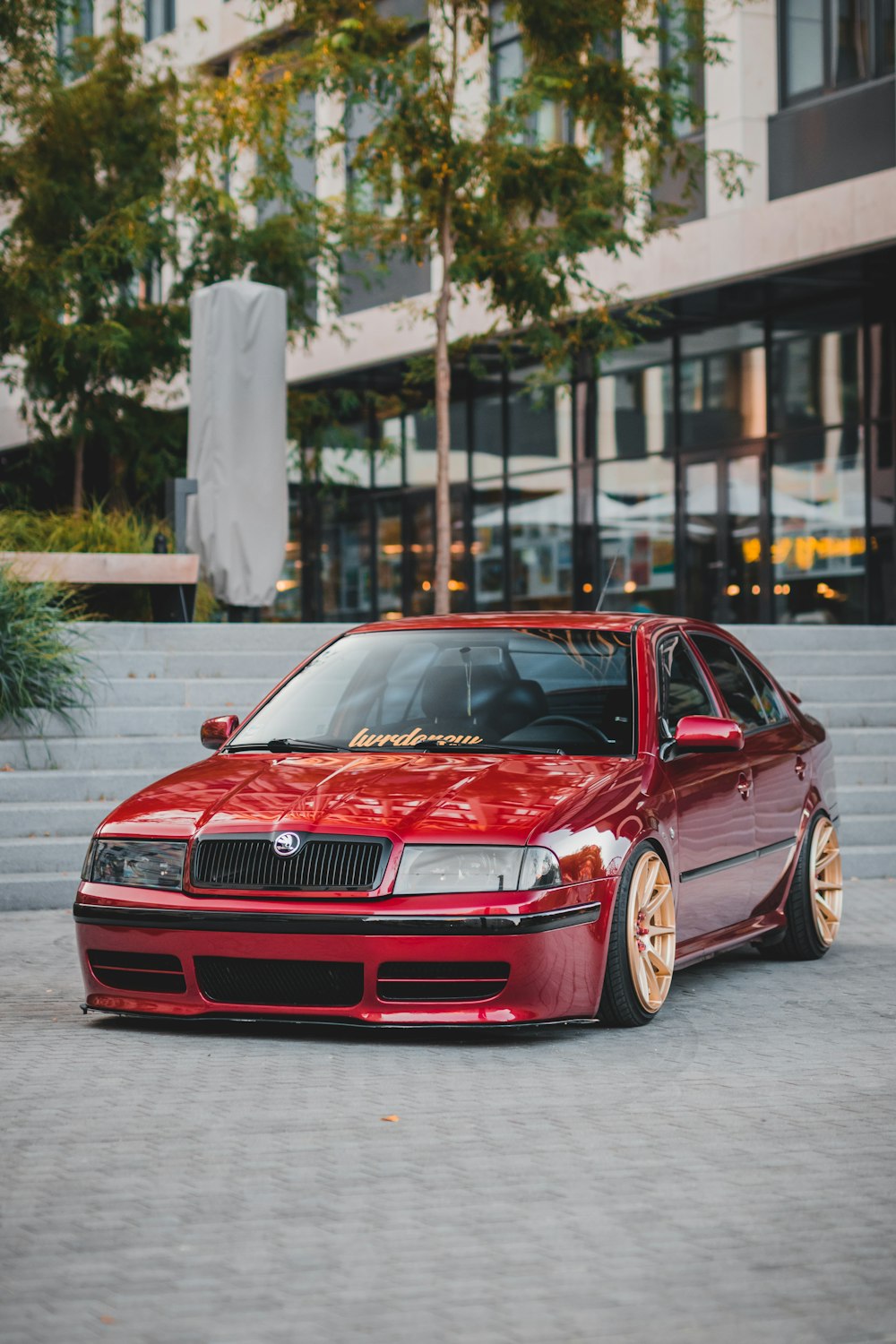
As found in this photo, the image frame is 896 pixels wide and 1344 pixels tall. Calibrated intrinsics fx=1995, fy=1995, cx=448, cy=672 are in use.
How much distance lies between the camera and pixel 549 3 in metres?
17.6

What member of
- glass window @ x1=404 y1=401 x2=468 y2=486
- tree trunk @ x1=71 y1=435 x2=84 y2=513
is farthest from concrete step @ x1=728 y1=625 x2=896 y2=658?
glass window @ x1=404 y1=401 x2=468 y2=486

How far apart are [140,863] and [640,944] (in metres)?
1.79

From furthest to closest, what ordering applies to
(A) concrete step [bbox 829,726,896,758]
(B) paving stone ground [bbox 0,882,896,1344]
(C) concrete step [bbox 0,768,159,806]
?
(A) concrete step [bbox 829,726,896,758], (C) concrete step [bbox 0,768,159,806], (B) paving stone ground [bbox 0,882,896,1344]

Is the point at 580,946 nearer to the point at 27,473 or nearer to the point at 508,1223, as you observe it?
the point at 508,1223

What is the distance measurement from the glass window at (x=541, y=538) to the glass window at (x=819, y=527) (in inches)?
175

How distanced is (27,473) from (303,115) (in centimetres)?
904

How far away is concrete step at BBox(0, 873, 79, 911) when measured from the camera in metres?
10.7

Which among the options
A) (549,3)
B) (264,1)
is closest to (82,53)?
(264,1)

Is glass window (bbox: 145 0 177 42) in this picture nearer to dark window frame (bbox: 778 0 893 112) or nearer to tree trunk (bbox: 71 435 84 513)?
tree trunk (bbox: 71 435 84 513)

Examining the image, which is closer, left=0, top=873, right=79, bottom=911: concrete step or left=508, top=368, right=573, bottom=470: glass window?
left=0, top=873, right=79, bottom=911: concrete step

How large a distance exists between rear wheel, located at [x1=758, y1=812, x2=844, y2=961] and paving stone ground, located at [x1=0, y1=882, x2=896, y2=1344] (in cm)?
129

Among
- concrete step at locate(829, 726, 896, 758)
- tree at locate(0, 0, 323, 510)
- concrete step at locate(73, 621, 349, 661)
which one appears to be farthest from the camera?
tree at locate(0, 0, 323, 510)

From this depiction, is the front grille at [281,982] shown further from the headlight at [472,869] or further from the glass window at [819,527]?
the glass window at [819,527]

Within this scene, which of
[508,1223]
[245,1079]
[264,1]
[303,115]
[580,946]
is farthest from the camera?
[303,115]
